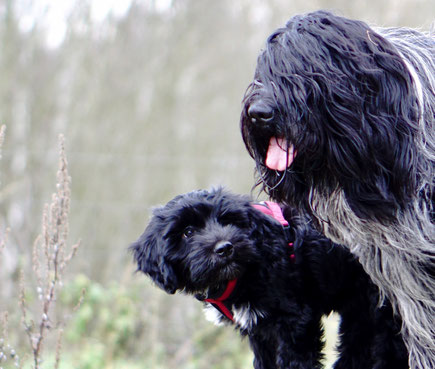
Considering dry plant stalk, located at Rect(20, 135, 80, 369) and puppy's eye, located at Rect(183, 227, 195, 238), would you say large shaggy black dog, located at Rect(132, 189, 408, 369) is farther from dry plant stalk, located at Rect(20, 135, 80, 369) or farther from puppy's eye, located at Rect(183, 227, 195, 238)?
dry plant stalk, located at Rect(20, 135, 80, 369)

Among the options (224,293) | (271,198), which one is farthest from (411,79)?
(224,293)

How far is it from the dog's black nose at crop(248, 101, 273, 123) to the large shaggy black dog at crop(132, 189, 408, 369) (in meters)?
Answer: 1.07

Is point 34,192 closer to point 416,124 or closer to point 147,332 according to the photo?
point 147,332

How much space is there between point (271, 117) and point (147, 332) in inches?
198

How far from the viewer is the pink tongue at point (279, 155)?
91.4 inches

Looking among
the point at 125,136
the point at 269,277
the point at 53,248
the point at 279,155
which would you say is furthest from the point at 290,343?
the point at 125,136

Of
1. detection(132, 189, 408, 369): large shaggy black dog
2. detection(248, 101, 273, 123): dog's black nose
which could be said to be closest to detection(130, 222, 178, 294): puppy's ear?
detection(132, 189, 408, 369): large shaggy black dog

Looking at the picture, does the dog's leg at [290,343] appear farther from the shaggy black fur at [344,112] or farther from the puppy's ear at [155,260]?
the shaggy black fur at [344,112]

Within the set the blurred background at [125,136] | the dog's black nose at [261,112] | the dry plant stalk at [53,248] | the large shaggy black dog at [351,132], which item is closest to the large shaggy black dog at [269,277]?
the dry plant stalk at [53,248]

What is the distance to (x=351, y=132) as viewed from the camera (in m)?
2.20

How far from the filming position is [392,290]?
9.05ft

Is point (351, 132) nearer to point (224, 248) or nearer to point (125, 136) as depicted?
→ point (224, 248)

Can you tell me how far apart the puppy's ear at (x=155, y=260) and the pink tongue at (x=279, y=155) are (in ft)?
3.87

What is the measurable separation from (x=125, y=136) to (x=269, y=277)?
713cm
